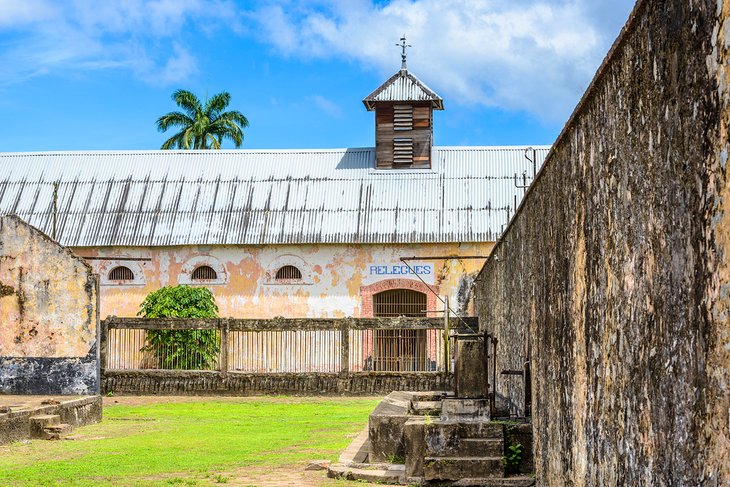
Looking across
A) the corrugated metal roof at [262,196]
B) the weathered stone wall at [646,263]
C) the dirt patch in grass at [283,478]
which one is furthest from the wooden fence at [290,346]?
the weathered stone wall at [646,263]

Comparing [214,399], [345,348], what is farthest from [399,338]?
[214,399]

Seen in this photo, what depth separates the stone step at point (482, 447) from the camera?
28.7ft

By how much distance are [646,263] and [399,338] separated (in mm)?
21949

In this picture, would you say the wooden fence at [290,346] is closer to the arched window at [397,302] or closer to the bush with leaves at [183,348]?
the bush with leaves at [183,348]

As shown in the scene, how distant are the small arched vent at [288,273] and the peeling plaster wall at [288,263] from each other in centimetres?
16

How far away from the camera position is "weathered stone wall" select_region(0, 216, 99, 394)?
17.8m

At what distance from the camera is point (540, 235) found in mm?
8258

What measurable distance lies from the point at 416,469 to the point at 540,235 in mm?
2535

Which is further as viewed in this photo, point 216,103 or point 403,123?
point 216,103

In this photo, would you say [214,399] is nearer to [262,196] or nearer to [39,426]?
[39,426]

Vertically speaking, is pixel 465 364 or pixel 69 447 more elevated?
pixel 465 364

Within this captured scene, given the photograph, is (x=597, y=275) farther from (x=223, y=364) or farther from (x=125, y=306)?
(x=125, y=306)

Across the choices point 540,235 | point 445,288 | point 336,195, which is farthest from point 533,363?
point 336,195

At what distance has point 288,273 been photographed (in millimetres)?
29188
